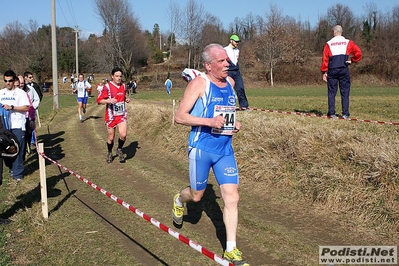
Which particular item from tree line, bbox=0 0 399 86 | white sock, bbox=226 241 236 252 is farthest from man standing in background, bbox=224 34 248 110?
tree line, bbox=0 0 399 86

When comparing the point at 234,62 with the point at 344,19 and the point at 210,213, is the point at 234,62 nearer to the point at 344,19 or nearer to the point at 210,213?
the point at 210,213

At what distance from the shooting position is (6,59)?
64.1m

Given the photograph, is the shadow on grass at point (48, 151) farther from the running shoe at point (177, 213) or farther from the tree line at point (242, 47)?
the tree line at point (242, 47)

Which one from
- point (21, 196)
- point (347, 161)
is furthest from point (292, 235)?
point (21, 196)

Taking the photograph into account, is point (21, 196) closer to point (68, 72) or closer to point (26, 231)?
point (26, 231)

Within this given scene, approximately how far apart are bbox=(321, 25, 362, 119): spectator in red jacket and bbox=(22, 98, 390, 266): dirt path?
3.88 metres

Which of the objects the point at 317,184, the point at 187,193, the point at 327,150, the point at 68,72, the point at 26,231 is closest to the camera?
the point at 187,193

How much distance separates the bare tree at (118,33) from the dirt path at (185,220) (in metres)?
61.0

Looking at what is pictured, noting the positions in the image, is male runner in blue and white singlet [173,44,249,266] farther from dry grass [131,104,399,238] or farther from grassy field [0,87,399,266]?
dry grass [131,104,399,238]

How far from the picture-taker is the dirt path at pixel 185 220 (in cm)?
474

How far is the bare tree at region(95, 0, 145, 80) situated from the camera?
224ft

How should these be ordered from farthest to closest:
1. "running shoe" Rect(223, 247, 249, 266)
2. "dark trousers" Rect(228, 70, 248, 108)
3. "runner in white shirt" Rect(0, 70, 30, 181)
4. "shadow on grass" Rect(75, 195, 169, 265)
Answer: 1. "dark trousers" Rect(228, 70, 248, 108)
2. "runner in white shirt" Rect(0, 70, 30, 181)
3. "shadow on grass" Rect(75, 195, 169, 265)
4. "running shoe" Rect(223, 247, 249, 266)

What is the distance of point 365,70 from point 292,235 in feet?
181

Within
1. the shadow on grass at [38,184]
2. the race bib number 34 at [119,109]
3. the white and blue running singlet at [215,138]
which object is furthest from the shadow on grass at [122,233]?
the race bib number 34 at [119,109]
